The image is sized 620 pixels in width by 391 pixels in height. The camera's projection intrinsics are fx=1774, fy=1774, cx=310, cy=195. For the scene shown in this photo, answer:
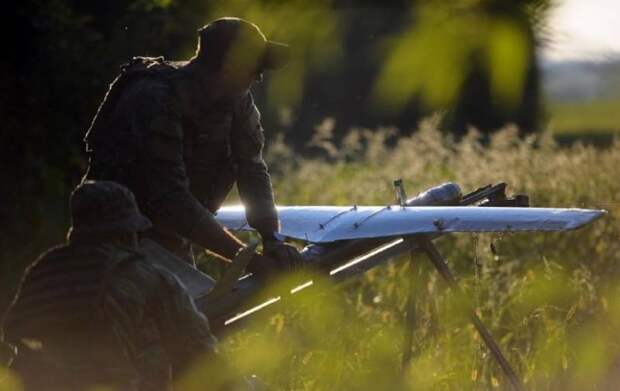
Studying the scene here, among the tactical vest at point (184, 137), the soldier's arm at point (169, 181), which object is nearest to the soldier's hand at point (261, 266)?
the soldier's arm at point (169, 181)

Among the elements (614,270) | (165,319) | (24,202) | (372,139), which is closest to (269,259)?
(165,319)

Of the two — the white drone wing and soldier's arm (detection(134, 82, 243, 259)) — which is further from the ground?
soldier's arm (detection(134, 82, 243, 259))

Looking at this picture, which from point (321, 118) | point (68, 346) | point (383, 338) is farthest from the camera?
point (321, 118)

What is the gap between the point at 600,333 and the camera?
9.96m

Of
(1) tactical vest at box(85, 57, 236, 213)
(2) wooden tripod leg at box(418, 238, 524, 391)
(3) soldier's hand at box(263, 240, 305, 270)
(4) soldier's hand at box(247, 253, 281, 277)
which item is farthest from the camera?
(2) wooden tripod leg at box(418, 238, 524, 391)

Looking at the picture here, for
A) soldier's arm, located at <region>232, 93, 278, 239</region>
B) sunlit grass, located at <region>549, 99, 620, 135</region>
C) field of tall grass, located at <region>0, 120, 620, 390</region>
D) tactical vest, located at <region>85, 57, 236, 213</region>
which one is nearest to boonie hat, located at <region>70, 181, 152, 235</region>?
field of tall grass, located at <region>0, 120, 620, 390</region>

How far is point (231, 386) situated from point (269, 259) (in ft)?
4.00

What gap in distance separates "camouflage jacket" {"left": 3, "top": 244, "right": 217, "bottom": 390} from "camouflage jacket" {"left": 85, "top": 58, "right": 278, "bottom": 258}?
1445mm

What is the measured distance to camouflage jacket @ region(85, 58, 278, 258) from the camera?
7.02 metres

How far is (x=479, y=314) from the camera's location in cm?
1013

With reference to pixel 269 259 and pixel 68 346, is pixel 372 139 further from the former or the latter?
pixel 68 346

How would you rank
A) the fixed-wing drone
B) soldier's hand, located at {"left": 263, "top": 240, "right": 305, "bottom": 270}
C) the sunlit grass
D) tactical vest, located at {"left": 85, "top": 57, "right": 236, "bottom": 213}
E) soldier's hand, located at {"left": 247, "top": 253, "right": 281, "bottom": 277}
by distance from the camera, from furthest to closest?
the sunlit grass, tactical vest, located at {"left": 85, "top": 57, "right": 236, "bottom": 213}, soldier's hand, located at {"left": 263, "top": 240, "right": 305, "bottom": 270}, soldier's hand, located at {"left": 247, "top": 253, "right": 281, "bottom": 277}, the fixed-wing drone

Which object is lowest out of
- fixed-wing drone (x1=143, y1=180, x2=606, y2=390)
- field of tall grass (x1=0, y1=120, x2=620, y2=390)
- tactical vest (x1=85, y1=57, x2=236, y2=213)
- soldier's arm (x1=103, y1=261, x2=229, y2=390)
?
field of tall grass (x1=0, y1=120, x2=620, y2=390)

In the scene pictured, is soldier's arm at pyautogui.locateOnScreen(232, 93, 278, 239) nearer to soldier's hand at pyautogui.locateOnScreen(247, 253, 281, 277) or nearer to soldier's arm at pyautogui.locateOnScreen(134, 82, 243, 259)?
soldier's arm at pyautogui.locateOnScreen(134, 82, 243, 259)
